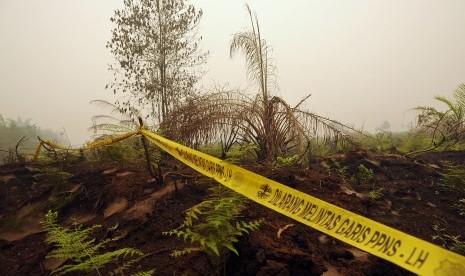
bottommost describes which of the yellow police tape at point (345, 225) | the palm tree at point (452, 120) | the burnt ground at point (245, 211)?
the burnt ground at point (245, 211)

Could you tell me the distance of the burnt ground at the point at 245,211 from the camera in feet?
8.12

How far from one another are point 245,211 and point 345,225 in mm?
1135

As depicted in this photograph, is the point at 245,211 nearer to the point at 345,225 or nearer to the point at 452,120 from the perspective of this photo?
the point at 345,225

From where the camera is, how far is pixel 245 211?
2992 mm

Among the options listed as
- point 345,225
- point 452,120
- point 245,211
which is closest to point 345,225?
point 345,225

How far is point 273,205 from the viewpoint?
2.27m

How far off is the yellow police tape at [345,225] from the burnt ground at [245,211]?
37 cm

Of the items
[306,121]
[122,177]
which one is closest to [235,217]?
[122,177]

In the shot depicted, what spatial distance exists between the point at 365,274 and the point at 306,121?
127 inches

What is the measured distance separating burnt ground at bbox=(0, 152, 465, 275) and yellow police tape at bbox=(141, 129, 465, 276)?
14.5 inches

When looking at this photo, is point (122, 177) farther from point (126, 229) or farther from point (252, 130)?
point (252, 130)

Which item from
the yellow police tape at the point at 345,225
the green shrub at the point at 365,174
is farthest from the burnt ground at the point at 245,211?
the yellow police tape at the point at 345,225

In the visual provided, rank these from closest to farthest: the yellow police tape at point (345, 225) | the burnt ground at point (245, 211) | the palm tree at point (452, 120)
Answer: the yellow police tape at point (345, 225) → the burnt ground at point (245, 211) → the palm tree at point (452, 120)

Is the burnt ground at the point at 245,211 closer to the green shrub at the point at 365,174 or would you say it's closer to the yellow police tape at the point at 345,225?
the green shrub at the point at 365,174
